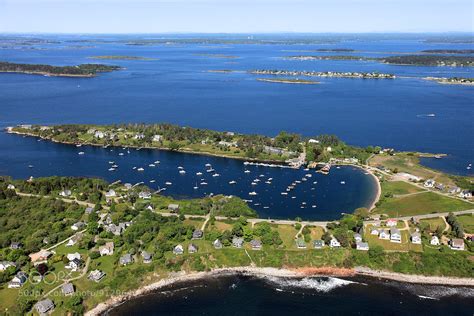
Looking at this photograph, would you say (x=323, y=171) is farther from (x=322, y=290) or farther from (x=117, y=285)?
(x=117, y=285)

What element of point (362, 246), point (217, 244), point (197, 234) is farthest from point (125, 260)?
point (362, 246)

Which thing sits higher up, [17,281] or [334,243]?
[334,243]

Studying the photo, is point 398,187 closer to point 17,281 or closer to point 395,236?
point 395,236

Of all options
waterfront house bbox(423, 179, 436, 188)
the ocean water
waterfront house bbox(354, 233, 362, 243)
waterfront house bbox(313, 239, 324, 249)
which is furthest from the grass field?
the ocean water

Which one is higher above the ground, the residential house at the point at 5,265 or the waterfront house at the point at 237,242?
the waterfront house at the point at 237,242

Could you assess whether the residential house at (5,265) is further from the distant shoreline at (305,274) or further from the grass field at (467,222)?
the grass field at (467,222)

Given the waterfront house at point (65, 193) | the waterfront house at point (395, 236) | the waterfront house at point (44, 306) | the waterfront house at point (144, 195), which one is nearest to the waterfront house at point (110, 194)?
the waterfront house at point (144, 195)
